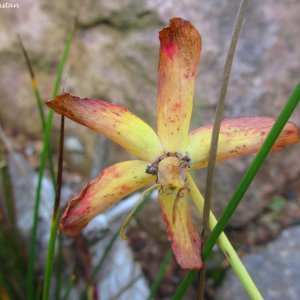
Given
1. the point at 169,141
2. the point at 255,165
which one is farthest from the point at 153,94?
the point at 255,165

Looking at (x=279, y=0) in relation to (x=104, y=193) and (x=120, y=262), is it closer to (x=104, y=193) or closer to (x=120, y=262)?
(x=120, y=262)

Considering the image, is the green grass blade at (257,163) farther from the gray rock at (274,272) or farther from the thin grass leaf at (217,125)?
the gray rock at (274,272)

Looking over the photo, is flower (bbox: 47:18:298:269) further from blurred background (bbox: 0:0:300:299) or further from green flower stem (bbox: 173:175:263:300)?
blurred background (bbox: 0:0:300:299)

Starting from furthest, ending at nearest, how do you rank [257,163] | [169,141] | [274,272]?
[274,272] → [169,141] → [257,163]
